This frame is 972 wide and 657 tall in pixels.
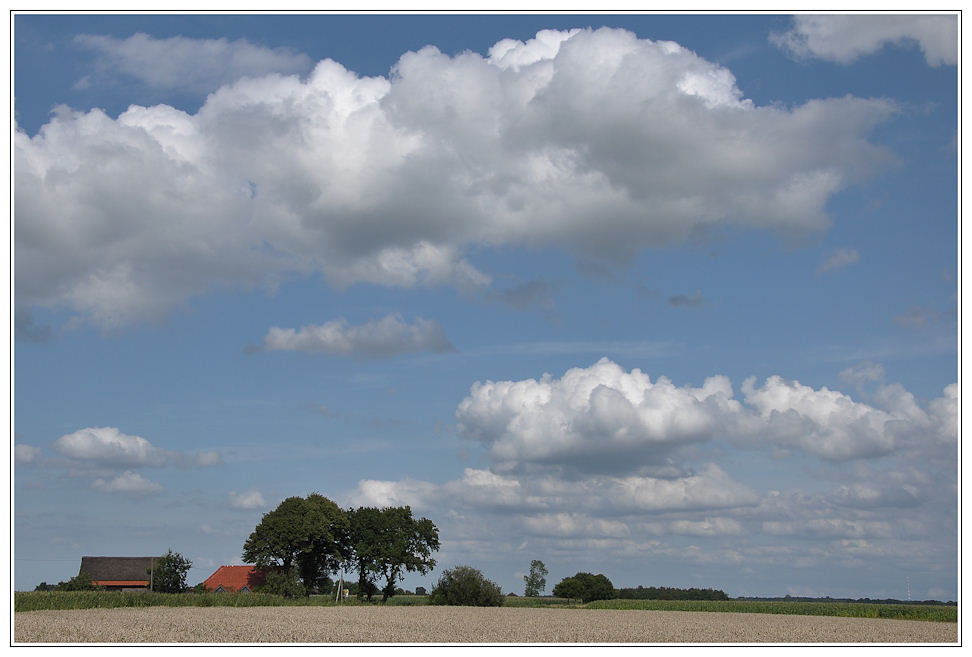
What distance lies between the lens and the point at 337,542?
324ft

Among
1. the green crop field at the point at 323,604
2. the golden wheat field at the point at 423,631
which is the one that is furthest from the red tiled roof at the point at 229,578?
the golden wheat field at the point at 423,631

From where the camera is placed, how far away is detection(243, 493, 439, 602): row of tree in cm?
9350

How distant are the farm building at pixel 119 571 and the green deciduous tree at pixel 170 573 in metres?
19.9

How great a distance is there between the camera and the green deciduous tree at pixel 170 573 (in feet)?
324

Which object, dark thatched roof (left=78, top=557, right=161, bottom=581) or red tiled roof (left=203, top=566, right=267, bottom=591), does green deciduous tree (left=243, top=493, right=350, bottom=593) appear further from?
dark thatched roof (left=78, top=557, right=161, bottom=581)

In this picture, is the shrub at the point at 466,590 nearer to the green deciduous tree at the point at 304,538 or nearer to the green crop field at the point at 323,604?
the green crop field at the point at 323,604

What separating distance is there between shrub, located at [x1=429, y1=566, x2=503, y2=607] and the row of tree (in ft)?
34.6

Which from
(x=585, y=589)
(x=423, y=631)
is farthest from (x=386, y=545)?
(x=423, y=631)
